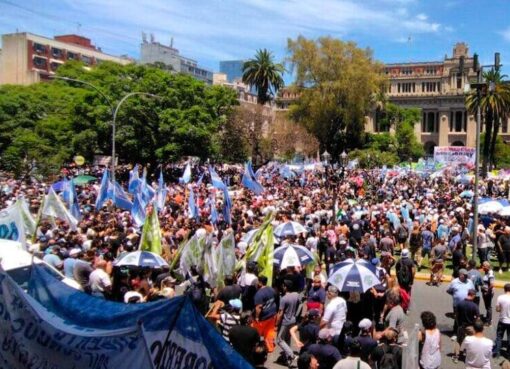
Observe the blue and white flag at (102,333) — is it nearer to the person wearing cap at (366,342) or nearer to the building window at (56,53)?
the person wearing cap at (366,342)

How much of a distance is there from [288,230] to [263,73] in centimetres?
5477

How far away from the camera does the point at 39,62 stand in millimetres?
89562

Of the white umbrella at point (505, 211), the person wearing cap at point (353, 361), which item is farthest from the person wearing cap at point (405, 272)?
the white umbrella at point (505, 211)

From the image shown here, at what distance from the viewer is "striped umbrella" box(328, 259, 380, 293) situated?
9.37m

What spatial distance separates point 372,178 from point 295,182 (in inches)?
221

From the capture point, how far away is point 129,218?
739 inches

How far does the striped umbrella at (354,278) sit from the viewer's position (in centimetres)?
937

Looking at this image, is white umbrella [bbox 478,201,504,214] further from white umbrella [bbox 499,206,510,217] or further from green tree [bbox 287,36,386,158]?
green tree [bbox 287,36,386,158]

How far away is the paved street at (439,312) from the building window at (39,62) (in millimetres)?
85273

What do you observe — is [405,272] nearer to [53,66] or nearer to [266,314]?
[266,314]

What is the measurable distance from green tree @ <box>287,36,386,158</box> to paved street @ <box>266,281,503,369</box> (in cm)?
4274

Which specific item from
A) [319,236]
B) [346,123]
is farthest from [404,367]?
[346,123]

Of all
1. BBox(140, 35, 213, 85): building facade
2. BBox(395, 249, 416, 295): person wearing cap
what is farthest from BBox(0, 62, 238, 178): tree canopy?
BBox(140, 35, 213, 85): building facade

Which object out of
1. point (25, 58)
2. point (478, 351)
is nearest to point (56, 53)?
point (25, 58)
